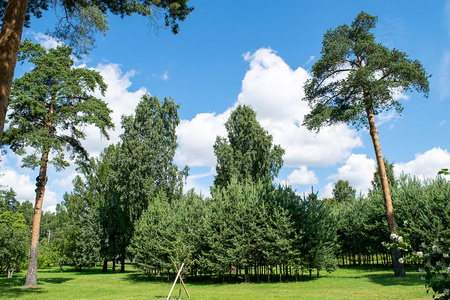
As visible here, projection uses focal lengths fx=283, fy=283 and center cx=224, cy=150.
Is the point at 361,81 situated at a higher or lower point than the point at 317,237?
higher

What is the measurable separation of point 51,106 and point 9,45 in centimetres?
1621

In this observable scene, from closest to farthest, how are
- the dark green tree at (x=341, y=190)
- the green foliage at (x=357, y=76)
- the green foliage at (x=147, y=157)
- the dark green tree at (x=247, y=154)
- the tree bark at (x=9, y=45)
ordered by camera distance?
the tree bark at (x=9, y=45) < the green foliage at (x=357, y=76) < the green foliage at (x=147, y=157) < the dark green tree at (x=247, y=154) < the dark green tree at (x=341, y=190)

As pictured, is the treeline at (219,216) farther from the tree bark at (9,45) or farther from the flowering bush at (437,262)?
the tree bark at (9,45)

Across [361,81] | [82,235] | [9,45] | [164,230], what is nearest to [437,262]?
[9,45]

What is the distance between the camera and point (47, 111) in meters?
20.9

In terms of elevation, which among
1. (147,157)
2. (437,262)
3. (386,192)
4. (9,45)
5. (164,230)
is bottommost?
(164,230)

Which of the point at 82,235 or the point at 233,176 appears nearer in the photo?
the point at 233,176

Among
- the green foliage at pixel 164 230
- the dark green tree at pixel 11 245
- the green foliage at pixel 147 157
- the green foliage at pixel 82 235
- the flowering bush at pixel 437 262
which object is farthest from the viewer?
the green foliage at pixel 82 235

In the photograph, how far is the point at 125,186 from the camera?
28344 mm

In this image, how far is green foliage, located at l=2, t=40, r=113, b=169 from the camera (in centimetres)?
1820

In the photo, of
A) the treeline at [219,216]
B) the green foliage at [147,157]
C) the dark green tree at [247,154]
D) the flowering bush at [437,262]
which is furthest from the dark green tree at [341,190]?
the flowering bush at [437,262]

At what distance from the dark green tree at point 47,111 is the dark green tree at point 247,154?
14084 mm

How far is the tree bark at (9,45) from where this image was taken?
666cm

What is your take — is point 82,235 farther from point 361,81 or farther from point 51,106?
point 361,81
